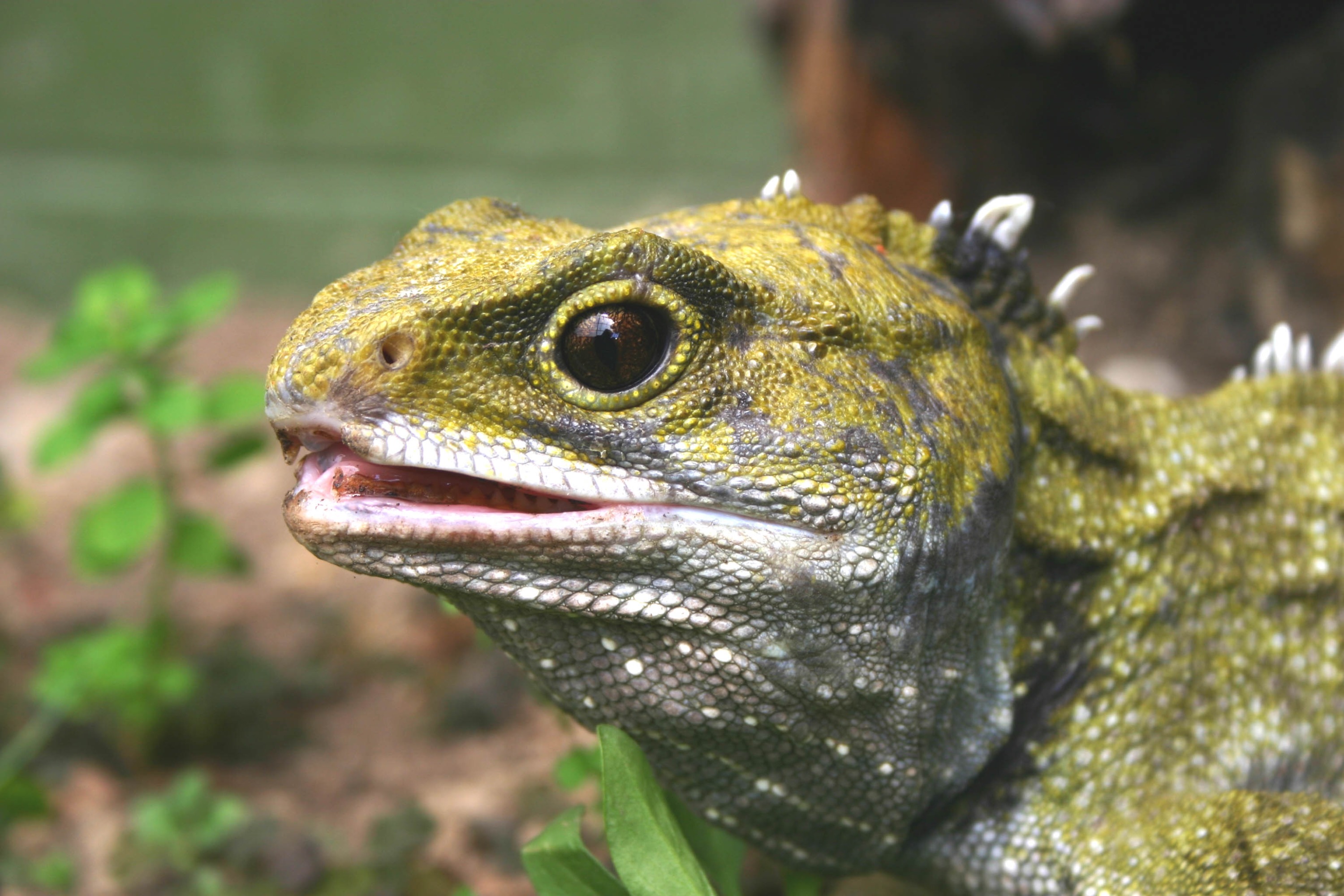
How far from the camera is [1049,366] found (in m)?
2.97

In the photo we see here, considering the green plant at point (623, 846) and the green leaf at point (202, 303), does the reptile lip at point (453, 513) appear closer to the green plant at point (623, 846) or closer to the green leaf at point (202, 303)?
the green plant at point (623, 846)

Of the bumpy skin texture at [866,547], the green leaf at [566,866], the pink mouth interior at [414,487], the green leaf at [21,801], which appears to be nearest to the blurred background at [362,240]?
the green leaf at [21,801]

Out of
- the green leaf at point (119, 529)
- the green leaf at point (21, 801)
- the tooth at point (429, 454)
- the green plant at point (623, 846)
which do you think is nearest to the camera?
the tooth at point (429, 454)

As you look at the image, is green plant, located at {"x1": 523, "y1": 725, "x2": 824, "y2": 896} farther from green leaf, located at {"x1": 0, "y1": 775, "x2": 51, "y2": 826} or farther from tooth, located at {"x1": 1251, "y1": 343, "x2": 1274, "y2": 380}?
green leaf, located at {"x1": 0, "y1": 775, "x2": 51, "y2": 826}

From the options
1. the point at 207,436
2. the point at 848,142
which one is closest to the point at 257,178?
the point at 207,436

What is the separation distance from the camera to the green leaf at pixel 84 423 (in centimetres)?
445

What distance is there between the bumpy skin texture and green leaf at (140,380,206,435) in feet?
6.77

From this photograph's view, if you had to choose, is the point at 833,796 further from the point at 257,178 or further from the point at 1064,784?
the point at 257,178

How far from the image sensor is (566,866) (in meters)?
2.58

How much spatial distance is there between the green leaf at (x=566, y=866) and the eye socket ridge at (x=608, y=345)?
0.98 meters

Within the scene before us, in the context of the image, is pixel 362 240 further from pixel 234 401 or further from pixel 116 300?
pixel 234 401

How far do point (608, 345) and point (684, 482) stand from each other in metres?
0.30

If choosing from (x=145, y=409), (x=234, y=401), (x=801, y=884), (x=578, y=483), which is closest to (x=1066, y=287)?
(x=578, y=483)

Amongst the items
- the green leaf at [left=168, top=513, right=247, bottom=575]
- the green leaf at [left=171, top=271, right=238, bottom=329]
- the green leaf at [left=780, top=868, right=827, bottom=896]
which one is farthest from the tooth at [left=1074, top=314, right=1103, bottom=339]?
the green leaf at [left=168, top=513, right=247, bottom=575]
